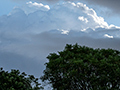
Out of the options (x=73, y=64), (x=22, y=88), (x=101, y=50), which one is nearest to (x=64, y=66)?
(x=73, y=64)

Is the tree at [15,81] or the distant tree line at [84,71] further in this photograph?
the distant tree line at [84,71]

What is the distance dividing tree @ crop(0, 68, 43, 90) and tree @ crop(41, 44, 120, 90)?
12.3 ft

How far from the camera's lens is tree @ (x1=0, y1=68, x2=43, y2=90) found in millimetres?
13087

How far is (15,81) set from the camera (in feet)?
44.3

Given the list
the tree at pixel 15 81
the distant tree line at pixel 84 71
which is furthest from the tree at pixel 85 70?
the tree at pixel 15 81

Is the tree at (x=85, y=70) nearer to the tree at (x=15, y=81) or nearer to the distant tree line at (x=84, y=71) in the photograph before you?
the distant tree line at (x=84, y=71)

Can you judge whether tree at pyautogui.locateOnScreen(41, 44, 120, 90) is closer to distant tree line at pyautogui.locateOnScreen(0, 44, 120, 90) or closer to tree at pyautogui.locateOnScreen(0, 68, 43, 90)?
distant tree line at pyautogui.locateOnScreen(0, 44, 120, 90)

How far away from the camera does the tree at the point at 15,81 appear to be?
13.1 m

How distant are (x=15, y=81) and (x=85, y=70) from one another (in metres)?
5.96

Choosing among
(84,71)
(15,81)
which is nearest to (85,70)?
(84,71)

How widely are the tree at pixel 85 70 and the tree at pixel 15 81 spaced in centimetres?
376

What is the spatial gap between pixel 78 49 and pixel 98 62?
2971 mm

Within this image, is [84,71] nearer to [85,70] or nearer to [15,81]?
[85,70]

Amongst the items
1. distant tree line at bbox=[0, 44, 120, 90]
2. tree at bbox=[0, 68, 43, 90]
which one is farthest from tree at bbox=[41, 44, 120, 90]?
tree at bbox=[0, 68, 43, 90]
